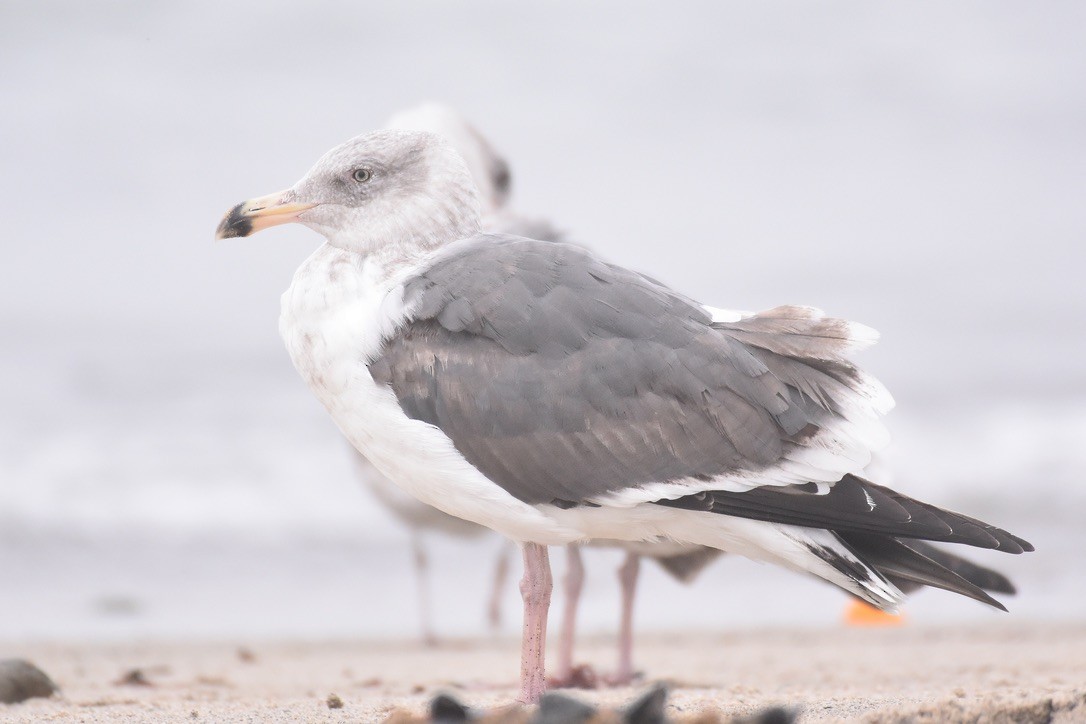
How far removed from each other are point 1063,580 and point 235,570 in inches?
238

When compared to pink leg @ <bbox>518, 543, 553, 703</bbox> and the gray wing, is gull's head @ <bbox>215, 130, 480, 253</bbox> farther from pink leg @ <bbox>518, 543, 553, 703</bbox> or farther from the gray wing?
pink leg @ <bbox>518, 543, 553, 703</bbox>

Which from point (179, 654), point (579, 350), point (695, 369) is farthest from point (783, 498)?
point (179, 654)

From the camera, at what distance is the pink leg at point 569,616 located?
6098 mm

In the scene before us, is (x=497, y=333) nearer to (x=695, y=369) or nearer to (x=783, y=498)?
(x=695, y=369)

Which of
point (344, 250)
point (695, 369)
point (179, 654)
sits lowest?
point (179, 654)

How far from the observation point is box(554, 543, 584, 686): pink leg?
6.10 metres

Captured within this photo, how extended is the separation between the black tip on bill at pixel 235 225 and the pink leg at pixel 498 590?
455 centimetres

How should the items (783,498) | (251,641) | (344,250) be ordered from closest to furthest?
(783,498) → (344,250) → (251,641)

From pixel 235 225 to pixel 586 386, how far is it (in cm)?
140

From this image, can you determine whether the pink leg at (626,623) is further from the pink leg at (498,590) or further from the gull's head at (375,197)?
the gull's head at (375,197)

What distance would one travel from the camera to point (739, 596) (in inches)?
391

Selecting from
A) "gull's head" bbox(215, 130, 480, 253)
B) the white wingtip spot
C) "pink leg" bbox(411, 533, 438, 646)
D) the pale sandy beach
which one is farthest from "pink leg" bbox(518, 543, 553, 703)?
"pink leg" bbox(411, 533, 438, 646)

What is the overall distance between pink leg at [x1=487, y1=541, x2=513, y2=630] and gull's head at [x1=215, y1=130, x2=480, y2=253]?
14.7ft

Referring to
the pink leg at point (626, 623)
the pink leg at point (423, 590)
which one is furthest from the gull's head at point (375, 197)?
the pink leg at point (423, 590)
